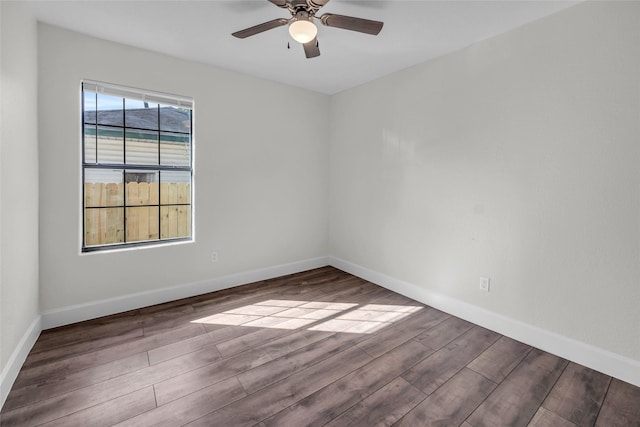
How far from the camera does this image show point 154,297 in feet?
9.74

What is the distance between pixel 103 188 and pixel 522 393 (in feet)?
12.2

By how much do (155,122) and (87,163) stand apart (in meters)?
0.73

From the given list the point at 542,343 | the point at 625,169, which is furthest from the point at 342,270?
the point at 625,169

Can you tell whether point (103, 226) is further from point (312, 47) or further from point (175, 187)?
point (312, 47)

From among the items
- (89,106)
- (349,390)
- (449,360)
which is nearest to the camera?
(349,390)

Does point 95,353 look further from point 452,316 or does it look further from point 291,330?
point 452,316

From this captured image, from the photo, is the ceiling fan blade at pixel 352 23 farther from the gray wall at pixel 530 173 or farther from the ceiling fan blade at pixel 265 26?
the gray wall at pixel 530 173

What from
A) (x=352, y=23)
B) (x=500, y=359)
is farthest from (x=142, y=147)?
(x=500, y=359)

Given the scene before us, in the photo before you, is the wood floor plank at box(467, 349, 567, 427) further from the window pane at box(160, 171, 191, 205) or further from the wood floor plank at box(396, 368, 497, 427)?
the window pane at box(160, 171, 191, 205)

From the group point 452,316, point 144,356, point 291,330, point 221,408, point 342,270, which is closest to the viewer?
point 221,408

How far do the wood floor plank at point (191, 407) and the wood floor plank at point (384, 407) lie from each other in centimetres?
63

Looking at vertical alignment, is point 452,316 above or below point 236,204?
below

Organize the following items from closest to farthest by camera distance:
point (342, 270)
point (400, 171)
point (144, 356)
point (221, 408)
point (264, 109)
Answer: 1. point (221, 408)
2. point (144, 356)
3. point (400, 171)
4. point (264, 109)
5. point (342, 270)

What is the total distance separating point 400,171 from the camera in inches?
132
